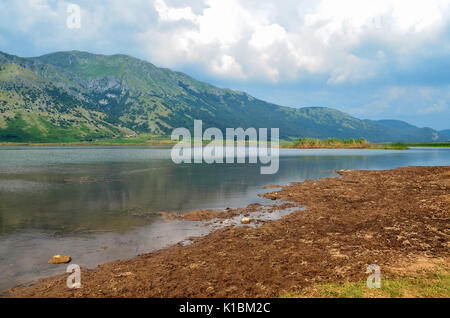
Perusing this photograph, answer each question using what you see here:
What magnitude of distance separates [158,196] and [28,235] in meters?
19.6

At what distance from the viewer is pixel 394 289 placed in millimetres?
11406

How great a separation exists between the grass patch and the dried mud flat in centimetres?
67

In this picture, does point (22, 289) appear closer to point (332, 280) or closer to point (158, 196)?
point (332, 280)

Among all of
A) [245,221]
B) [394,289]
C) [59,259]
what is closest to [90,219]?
[59,259]

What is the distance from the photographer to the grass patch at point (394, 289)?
36.1 ft

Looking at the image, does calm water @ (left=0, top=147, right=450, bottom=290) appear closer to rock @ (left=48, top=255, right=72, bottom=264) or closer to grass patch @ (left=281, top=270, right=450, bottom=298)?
rock @ (left=48, top=255, right=72, bottom=264)

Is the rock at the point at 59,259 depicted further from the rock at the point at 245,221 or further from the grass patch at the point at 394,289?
the rock at the point at 245,221

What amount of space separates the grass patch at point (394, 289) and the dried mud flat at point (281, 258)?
0.67 m

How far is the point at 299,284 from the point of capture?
12695mm

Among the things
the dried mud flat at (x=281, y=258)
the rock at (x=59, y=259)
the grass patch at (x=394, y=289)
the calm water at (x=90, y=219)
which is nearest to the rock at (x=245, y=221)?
the dried mud flat at (x=281, y=258)

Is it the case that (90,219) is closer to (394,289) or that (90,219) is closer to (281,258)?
(281,258)

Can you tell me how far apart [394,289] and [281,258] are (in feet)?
20.1
